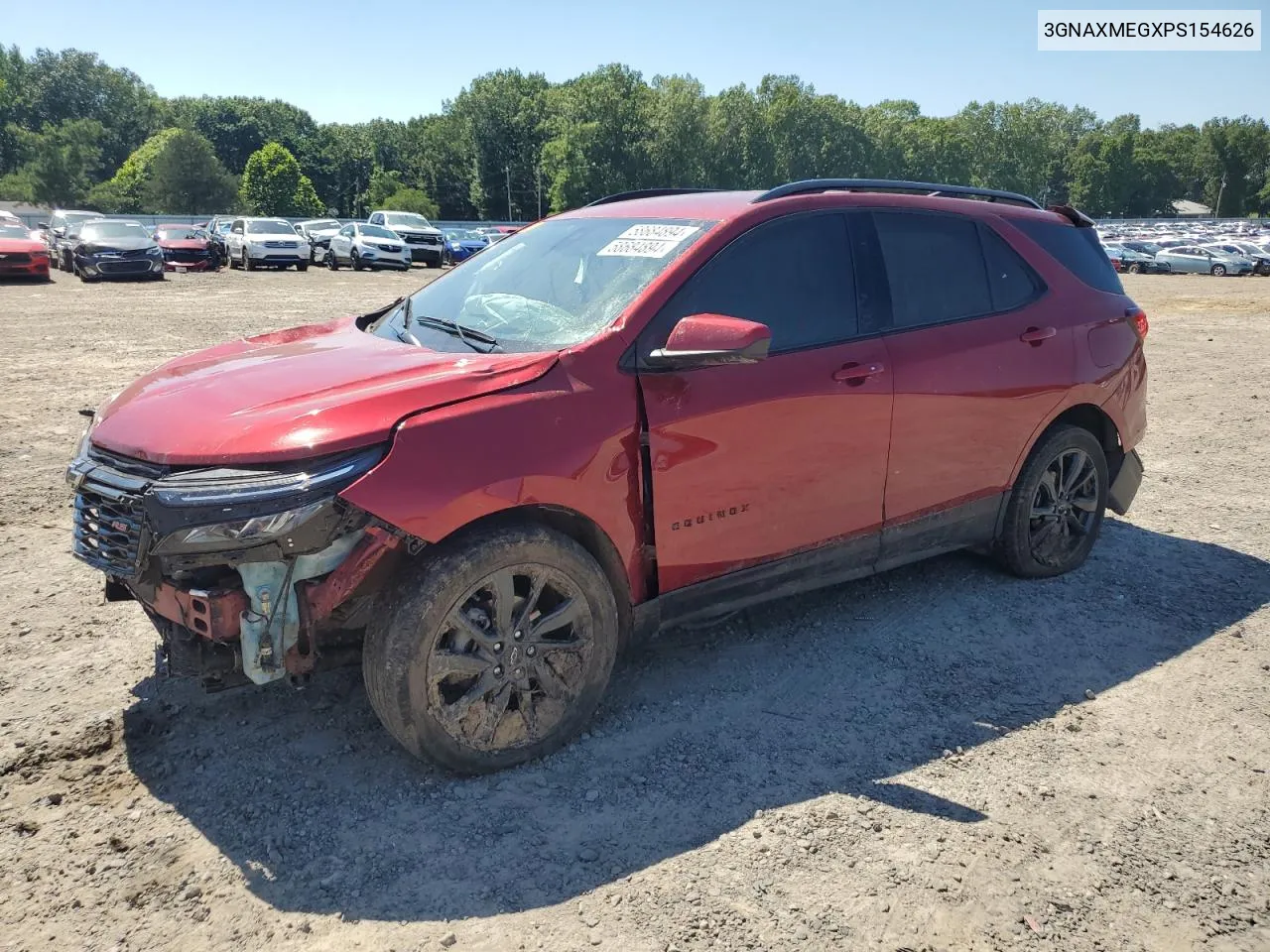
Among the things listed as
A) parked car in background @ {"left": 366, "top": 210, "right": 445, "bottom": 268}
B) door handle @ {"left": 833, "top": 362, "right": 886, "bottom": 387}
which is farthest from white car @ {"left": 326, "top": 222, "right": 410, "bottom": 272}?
door handle @ {"left": 833, "top": 362, "right": 886, "bottom": 387}

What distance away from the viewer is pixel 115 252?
2353 centimetres

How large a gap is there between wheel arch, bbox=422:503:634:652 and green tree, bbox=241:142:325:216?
268 ft

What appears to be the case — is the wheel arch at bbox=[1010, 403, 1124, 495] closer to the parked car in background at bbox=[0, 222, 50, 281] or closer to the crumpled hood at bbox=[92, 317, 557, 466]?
the crumpled hood at bbox=[92, 317, 557, 466]

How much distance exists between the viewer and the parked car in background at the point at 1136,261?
4347cm

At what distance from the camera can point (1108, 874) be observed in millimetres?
2779

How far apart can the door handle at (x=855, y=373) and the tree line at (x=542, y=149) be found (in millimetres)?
75368

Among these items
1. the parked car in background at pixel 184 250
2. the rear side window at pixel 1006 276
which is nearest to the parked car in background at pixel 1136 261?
the parked car in background at pixel 184 250

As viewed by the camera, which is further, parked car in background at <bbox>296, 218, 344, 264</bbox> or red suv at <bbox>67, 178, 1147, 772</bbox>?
parked car in background at <bbox>296, 218, 344, 264</bbox>

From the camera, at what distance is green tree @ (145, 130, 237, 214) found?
73000 millimetres

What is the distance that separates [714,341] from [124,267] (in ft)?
81.5

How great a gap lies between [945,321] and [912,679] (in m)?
1.60

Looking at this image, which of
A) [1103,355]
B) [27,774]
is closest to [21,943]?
[27,774]

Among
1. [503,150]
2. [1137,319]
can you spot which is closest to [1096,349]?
[1137,319]

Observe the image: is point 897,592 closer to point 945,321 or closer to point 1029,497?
point 1029,497
